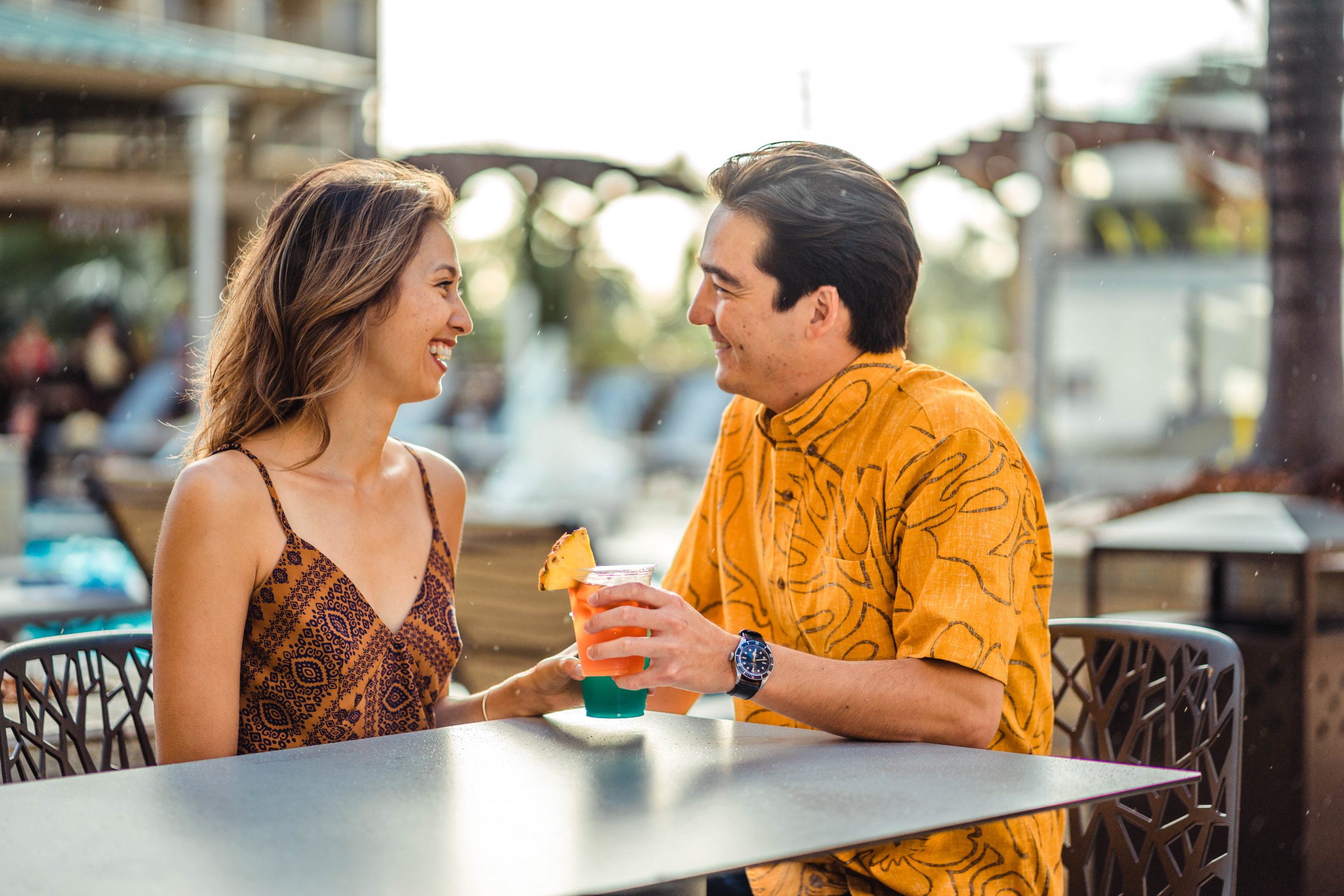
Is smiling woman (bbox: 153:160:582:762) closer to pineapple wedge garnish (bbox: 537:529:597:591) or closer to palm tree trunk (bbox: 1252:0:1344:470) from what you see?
pineapple wedge garnish (bbox: 537:529:597:591)

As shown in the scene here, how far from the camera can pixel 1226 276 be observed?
19.7 meters

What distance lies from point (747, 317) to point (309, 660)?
0.72 metres

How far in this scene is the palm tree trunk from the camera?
409 cm

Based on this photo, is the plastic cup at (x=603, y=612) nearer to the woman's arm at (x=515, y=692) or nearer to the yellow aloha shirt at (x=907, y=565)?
the woman's arm at (x=515, y=692)

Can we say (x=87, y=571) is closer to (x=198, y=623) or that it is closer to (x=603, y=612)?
(x=198, y=623)

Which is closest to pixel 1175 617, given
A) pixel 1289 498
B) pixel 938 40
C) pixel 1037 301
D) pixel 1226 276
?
pixel 1289 498

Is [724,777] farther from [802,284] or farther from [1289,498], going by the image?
[1289,498]

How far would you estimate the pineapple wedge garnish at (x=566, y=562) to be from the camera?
4.66 feet

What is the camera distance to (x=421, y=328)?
6.10 ft

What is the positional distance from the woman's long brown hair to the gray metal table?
0.58 metres

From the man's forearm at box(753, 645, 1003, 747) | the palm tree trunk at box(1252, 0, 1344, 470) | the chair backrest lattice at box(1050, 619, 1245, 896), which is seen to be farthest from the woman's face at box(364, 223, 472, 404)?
the palm tree trunk at box(1252, 0, 1344, 470)

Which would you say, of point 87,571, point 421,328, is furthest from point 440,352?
point 87,571

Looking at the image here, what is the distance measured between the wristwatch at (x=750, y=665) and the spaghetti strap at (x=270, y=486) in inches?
24.4

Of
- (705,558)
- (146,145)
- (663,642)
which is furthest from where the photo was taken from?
(146,145)
